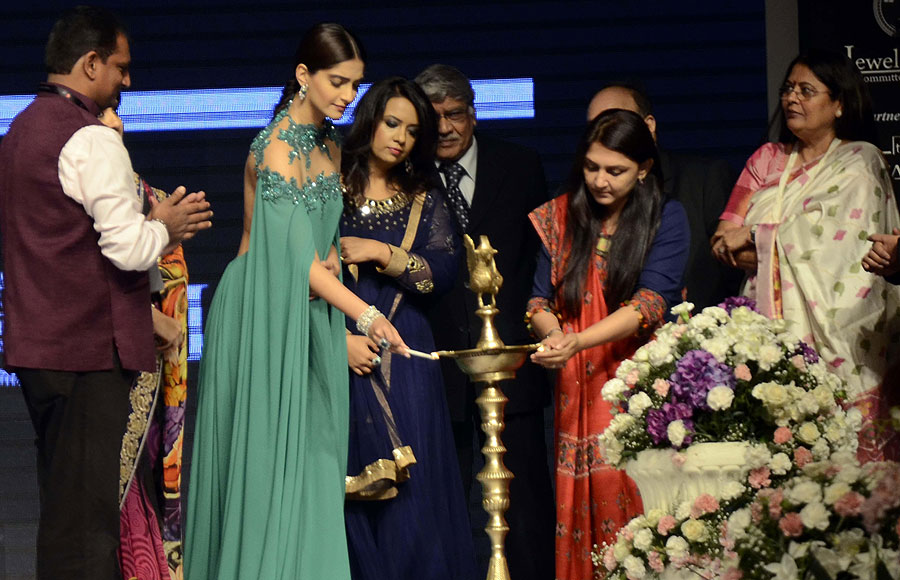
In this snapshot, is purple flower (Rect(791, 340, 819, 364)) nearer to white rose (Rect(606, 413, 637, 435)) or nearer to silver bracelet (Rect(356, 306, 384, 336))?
white rose (Rect(606, 413, 637, 435))

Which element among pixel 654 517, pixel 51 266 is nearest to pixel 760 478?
pixel 654 517

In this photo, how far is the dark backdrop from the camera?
20.6ft

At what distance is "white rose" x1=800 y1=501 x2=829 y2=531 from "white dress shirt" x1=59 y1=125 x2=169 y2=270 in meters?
1.96

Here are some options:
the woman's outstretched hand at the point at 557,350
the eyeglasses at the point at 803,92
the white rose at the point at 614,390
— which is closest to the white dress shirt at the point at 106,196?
the woman's outstretched hand at the point at 557,350

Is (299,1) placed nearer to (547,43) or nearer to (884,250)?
(547,43)

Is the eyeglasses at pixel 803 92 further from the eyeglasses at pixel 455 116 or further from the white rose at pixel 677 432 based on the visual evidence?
the white rose at pixel 677 432

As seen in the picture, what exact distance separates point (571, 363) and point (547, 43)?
2521 millimetres

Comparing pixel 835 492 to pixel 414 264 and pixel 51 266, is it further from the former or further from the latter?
pixel 51 266

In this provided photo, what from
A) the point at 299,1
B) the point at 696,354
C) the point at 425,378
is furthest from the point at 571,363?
the point at 299,1

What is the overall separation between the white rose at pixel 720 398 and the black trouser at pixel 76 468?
1556mm

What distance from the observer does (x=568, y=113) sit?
629cm

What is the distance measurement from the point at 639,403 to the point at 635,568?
1.37 ft

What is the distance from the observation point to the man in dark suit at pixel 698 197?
4871 millimetres

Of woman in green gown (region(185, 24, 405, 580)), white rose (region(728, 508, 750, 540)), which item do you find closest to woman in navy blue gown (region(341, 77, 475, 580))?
woman in green gown (region(185, 24, 405, 580))
